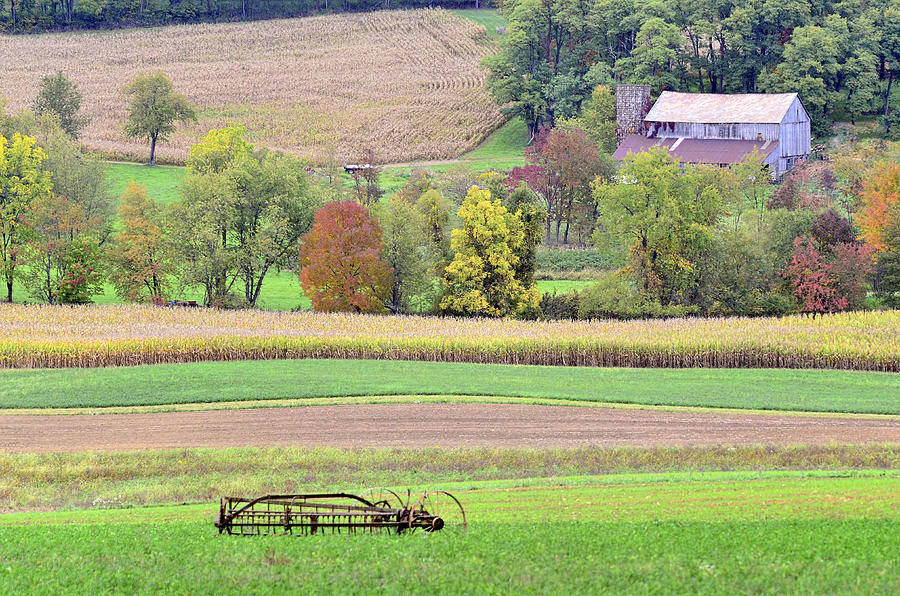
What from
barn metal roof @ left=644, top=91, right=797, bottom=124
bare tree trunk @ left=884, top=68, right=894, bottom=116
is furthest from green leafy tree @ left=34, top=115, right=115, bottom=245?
bare tree trunk @ left=884, top=68, right=894, bottom=116

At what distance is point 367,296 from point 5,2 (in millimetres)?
112990

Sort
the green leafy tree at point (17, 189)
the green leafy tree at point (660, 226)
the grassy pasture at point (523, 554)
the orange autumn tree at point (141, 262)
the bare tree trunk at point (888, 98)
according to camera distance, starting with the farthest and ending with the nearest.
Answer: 1. the bare tree trunk at point (888, 98)
2. the green leafy tree at point (17, 189)
3. the orange autumn tree at point (141, 262)
4. the green leafy tree at point (660, 226)
5. the grassy pasture at point (523, 554)

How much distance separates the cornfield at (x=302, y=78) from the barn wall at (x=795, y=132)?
32074 millimetres

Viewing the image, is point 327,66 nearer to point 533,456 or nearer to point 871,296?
point 871,296

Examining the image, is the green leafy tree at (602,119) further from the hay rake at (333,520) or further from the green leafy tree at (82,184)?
the hay rake at (333,520)

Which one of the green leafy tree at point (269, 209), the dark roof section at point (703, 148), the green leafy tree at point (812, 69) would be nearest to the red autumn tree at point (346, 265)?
the green leafy tree at point (269, 209)

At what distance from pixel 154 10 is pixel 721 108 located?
91.4 m

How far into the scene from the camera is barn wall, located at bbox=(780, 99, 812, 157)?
97562mm

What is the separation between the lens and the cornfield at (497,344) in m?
50.5

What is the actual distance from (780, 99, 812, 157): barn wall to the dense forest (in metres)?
75.0

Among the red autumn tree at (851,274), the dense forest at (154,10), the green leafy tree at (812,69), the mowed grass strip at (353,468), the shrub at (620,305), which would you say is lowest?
the mowed grass strip at (353,468)

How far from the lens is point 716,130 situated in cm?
10000

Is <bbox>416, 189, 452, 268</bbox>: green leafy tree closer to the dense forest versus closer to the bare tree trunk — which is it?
the bare tree trunk

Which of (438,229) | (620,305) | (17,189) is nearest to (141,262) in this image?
(17,189)
